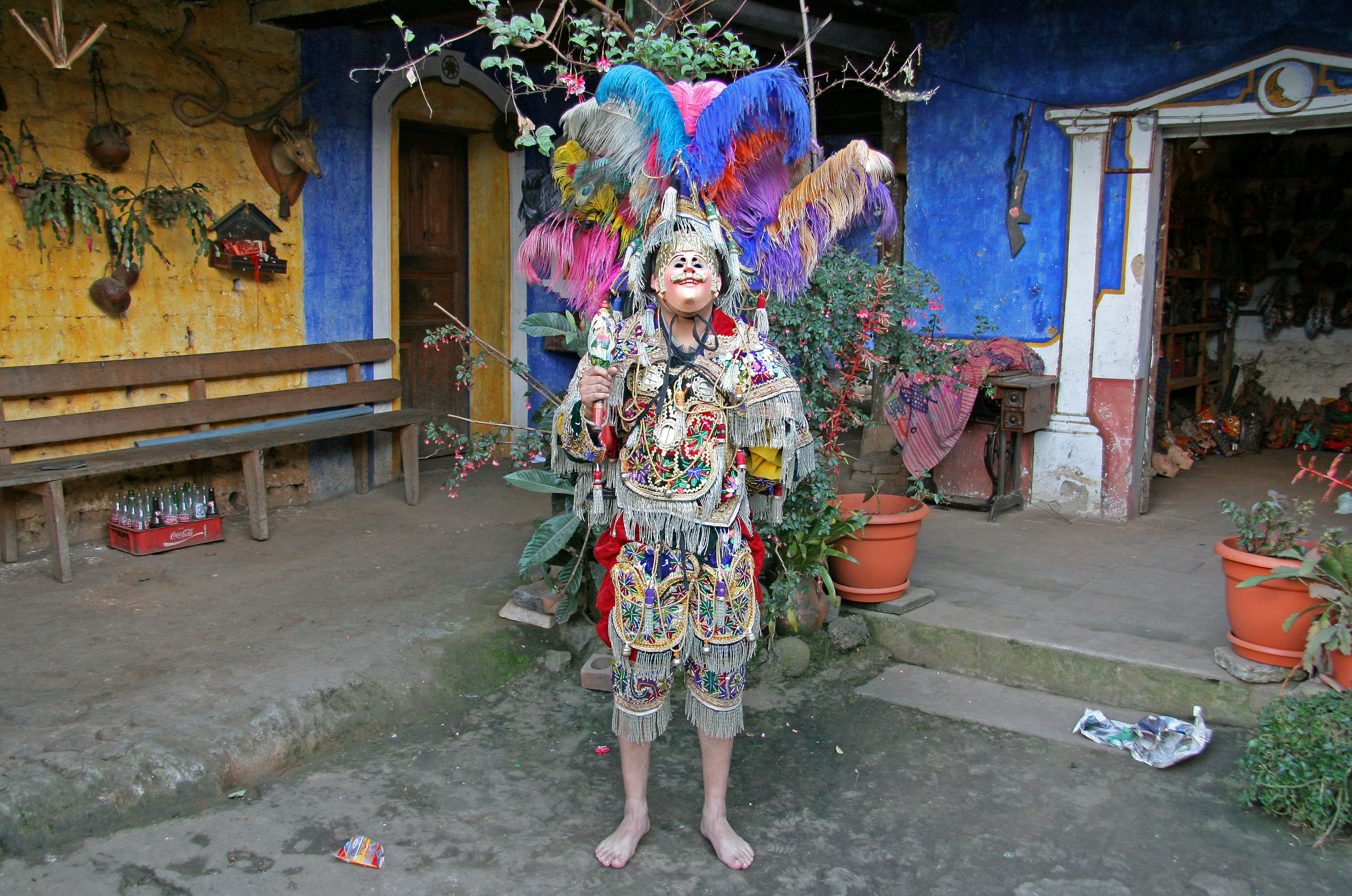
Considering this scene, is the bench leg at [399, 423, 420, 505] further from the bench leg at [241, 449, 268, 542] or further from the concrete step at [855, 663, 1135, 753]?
the concrete step at [855, 663, 1135, 753]

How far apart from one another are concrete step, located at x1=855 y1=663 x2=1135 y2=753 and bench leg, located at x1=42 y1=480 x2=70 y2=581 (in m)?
3.75

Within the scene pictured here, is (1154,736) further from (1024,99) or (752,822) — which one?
(1024,99)

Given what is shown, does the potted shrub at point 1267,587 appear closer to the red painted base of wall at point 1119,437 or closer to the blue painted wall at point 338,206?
the red painted base of wall at point 1119,437

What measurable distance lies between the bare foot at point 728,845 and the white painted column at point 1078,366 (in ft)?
13.0

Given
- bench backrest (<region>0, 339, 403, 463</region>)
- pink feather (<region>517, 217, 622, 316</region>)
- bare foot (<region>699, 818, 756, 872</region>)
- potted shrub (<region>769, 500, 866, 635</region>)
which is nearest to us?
bare foot (<region>699, 818, 756, 872</region>)

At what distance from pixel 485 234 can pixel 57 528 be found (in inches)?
149

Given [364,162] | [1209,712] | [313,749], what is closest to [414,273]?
[364,162]

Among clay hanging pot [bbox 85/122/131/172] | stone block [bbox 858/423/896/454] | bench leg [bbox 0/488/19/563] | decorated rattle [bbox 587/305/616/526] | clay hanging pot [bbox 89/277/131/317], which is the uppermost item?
clay hanging pot [bbox 85/122/131/172]

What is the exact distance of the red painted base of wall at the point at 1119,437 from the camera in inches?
234

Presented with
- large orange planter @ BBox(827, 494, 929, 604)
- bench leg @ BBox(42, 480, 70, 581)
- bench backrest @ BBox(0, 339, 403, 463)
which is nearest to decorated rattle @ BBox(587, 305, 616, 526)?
large orange planter @ BBox(827, 494, 929, 604)

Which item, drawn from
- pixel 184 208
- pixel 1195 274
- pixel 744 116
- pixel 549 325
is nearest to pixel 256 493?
pixel 184 208

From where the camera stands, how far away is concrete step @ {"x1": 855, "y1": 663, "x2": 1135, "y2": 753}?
376 cm

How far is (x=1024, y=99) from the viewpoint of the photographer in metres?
6.14

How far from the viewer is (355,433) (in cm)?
653
